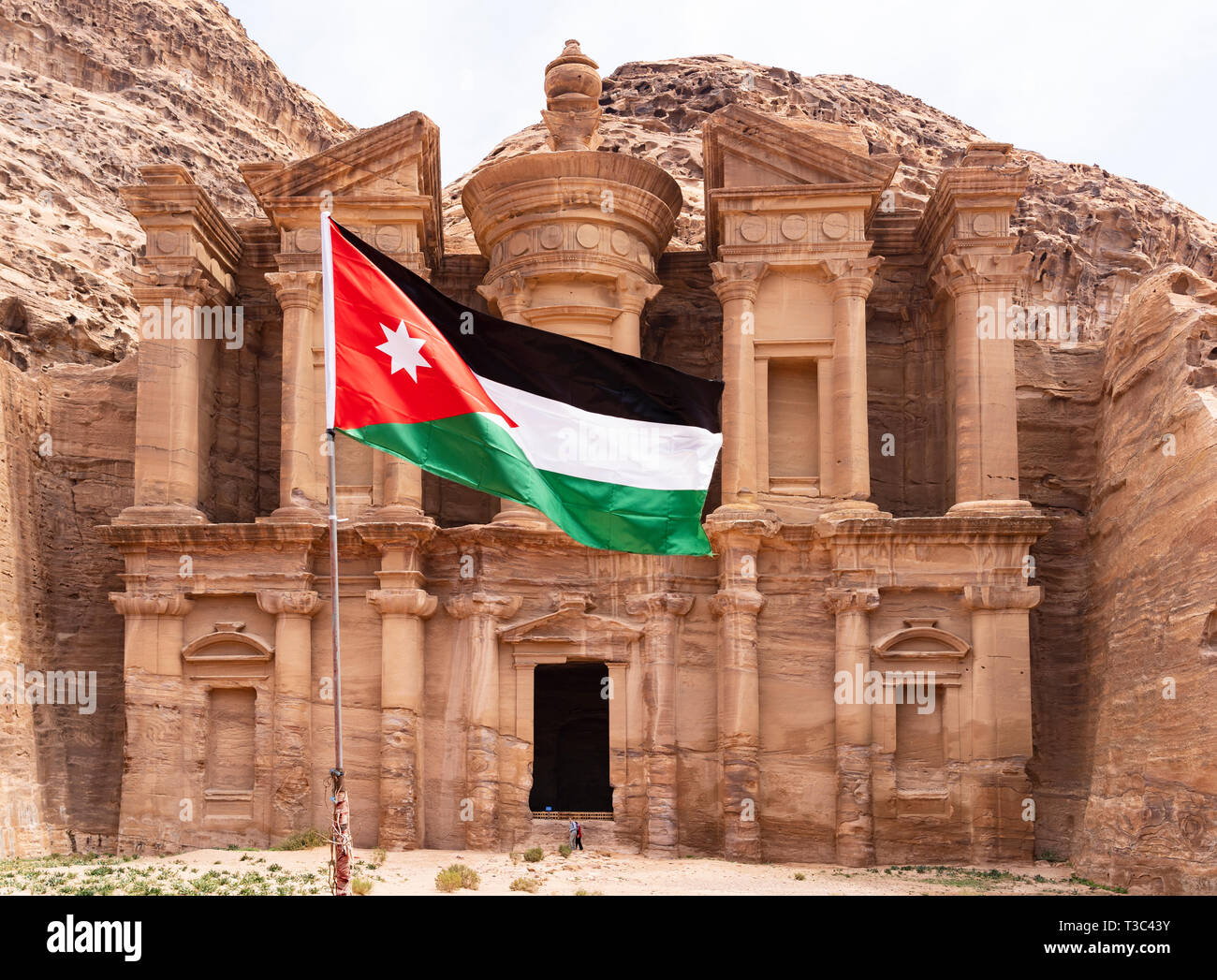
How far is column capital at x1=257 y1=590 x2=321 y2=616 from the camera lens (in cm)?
2828

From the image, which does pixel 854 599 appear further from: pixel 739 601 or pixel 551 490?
pixel 551 490

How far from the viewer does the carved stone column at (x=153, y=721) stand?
27.8 metres

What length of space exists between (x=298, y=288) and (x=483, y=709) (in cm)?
973

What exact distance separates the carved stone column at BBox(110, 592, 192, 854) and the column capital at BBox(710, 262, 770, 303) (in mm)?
12827

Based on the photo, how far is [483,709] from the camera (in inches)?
1101

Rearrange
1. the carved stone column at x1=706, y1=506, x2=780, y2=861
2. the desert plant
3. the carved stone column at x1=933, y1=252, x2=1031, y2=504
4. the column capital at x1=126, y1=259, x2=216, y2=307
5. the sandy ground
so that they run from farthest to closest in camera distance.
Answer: the column capital at x1=126, y1=259, x2=216, y2=307 → the carved stone column at x1=933, y1=252, x2=1031, y2=504 → the carved stone column at x1=706, y1=506, x2=780, y2=861 → the desert plant → the sandy ground

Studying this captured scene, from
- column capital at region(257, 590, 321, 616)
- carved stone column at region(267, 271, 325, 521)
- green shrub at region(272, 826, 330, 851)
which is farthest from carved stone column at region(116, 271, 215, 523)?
green shrub at region(272, 826, 330, 851)

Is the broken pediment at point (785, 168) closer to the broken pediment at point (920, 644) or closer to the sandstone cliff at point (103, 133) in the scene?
the broken pediment at point (920, 644)

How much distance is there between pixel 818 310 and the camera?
97.5 feet

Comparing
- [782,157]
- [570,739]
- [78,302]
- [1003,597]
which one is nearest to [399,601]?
[570,739]

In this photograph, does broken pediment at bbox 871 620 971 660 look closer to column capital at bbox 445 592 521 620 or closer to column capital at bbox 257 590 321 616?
column capital at bbox 445 592 521 620

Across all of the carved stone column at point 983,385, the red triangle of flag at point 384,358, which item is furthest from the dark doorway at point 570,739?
the red triangle of flag at point 384,358
